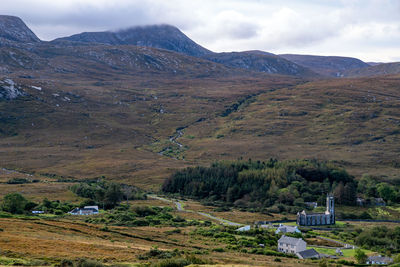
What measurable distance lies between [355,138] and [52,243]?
16708 cm

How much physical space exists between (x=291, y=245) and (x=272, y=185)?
5340cm

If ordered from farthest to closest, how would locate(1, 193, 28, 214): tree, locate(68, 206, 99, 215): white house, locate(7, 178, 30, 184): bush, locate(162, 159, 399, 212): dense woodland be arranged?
1. locate(7, 178, 30, 184): bush
2. locate(162, 159, 399, 212): dense woodland
3. locate(68, 206, 99, 215): white house
4. locate(1, 193, 28, 214): tree

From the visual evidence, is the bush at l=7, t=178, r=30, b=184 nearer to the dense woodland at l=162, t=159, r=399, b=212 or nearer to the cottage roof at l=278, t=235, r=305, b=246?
the dense woodland at l=162, t=159, r=399, b=212

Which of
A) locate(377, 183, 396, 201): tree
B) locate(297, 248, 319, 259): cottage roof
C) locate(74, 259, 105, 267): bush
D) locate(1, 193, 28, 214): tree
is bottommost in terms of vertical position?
locate(377, 183, 396, 201): tree

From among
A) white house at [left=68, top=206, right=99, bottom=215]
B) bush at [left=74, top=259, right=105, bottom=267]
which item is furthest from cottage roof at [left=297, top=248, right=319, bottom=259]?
white house at [left=68, top=206, right=99, bottom=215]

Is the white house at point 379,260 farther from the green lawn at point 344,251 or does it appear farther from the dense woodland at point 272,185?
the dense woodland at point 272,185

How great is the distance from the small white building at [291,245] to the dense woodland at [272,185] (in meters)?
39.8

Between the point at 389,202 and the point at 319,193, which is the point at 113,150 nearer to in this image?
the point at 319,193

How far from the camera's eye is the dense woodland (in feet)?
334

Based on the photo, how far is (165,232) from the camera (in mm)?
58344

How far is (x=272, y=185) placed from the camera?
106 m

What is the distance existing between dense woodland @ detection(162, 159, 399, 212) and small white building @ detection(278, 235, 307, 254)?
3982 cm

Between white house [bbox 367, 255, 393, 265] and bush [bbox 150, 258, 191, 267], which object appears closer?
bush [bbox 150, 258, 191, 267]

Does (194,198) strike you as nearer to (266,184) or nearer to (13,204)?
(266,184)
